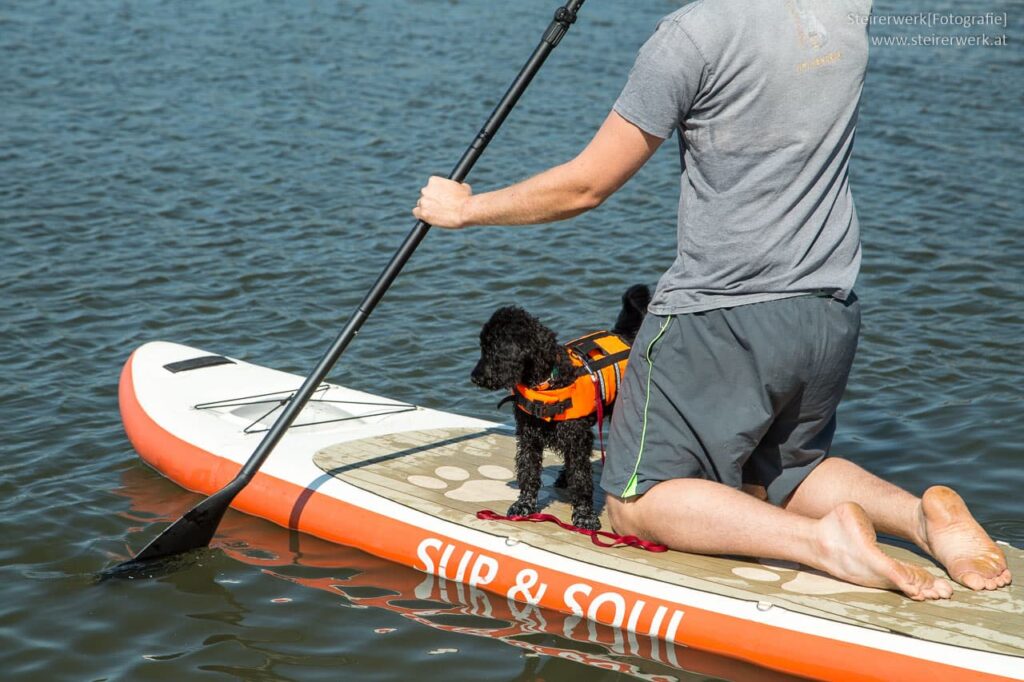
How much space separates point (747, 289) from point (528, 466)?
129cm

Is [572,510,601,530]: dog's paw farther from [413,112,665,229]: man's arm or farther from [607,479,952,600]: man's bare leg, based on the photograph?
[413,112,665,229]: man's arm

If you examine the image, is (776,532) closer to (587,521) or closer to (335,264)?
(587,521)

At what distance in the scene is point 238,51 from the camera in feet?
46.1

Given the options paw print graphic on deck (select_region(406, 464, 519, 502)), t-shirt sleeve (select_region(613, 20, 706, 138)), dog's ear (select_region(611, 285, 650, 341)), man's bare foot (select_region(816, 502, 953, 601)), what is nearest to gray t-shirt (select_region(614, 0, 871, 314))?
t-shirt sleeve (select_region(613, 20, 706, 138))

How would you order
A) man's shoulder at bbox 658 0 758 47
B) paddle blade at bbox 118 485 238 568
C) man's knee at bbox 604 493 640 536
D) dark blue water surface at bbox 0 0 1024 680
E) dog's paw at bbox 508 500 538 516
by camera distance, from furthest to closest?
1. paddle blade at bbox 118 485 238 568
2. dog's paw at bbox 508 500 538 516
3. dark blue water surface at bbox 0 0 1024 680
4. man's knee at bbox 604 493 640 536
5. man's shoulder at bbox 658 0 758 47

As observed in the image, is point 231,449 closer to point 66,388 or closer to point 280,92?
point 66,388

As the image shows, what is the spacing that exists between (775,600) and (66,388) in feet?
14.3

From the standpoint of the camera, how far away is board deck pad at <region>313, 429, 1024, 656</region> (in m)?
4.05

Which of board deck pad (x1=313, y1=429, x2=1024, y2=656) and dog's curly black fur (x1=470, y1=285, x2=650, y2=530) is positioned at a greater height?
dog's curly black fur (x1=470, y1=285, x2=650, y2=530)

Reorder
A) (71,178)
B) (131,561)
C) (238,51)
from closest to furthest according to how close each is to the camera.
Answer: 1. (131,561)
2. (71,178)
3. (238,51)

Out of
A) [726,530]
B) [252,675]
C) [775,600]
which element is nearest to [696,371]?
[726,530]

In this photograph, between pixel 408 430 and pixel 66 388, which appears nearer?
pixel 408 430

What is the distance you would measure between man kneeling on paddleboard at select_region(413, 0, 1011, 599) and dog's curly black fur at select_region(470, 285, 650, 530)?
356 millimetres

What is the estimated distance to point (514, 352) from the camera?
4.62m
